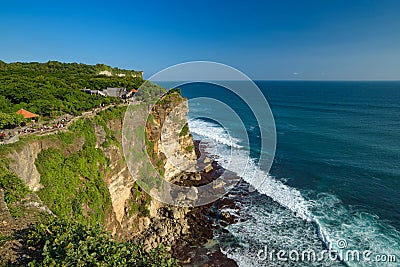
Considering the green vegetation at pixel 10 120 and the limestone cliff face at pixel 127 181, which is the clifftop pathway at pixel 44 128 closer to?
the green vegetation at pixel 10 120

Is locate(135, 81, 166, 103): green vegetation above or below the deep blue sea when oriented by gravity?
above

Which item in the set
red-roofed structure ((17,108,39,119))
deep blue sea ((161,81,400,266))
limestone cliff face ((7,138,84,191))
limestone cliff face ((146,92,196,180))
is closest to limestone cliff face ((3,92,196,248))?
limestone cliff face ((7,138,84,191))

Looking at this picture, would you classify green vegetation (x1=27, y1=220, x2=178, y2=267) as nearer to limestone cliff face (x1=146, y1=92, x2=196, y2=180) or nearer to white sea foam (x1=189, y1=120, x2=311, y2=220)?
limestone cliff face (x1=146, y1=92, x2=196, y2=180)

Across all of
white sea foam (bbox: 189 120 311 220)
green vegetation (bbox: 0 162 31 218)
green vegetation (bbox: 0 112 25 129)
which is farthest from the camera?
white sea foam (bbox: 189 120 311 220)

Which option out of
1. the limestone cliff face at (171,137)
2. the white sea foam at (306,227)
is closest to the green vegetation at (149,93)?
the limestone cliff face at (171,137)

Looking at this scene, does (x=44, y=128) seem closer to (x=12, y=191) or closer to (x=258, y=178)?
(x=12, y=191)

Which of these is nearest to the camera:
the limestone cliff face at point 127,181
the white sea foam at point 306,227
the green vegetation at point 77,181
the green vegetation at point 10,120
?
the limestone cliff face at point 127,181

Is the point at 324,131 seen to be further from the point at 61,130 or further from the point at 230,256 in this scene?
the point at 61,130

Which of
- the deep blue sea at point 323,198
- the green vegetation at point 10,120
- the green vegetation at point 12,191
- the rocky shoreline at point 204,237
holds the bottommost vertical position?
the rocky shoreline at point 204,237
